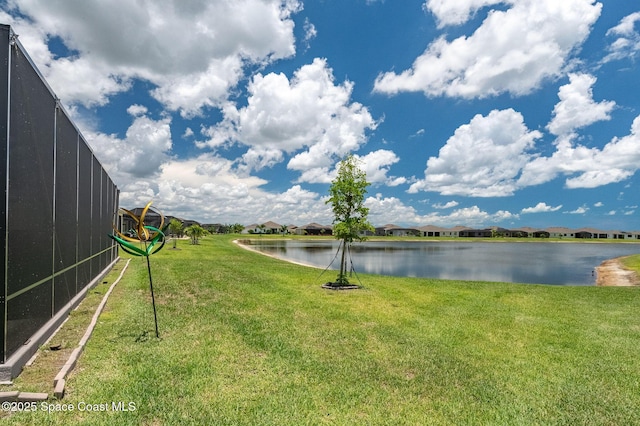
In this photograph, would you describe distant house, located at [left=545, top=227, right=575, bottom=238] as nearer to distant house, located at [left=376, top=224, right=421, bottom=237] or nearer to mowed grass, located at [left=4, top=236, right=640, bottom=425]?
distant house, located at [left=376, top=224, right=421, bottom=237]

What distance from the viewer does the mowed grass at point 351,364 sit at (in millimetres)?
5062

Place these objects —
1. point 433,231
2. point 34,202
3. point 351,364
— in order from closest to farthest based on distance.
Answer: point 351,364, point 34,202, point 433,231

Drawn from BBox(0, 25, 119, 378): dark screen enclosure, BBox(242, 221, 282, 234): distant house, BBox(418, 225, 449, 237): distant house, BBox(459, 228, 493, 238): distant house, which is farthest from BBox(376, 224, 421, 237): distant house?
BBox(0, 25, 119, 378): dark screen enclosure

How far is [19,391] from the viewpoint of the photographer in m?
5.12

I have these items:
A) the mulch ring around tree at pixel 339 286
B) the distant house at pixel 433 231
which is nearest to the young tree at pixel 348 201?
the mulch ring around tree at pixel 339 286

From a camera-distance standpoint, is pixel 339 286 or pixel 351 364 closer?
pixel 351 364

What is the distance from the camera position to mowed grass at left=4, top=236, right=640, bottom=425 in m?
5.06

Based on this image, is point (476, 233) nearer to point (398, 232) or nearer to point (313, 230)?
point (398, 232)

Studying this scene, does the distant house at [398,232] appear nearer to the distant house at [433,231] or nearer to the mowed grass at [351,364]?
the distant house at [433,231]

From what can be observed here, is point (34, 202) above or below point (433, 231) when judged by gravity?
above

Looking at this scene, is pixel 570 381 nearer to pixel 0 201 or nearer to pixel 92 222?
pixel 0 201

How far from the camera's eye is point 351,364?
6.74 metres

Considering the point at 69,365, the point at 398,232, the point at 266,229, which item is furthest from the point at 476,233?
the point at 69,365

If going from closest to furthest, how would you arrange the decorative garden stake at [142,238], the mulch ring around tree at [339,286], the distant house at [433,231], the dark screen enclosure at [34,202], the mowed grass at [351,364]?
the mowed grass at [351,364], the dark screen enclosure at [34,202], the decorative garden stake at [142,238], the mulch ring around tree at [339,286], the distant house at [433,231]
